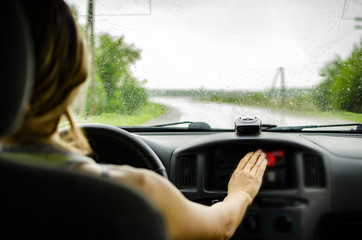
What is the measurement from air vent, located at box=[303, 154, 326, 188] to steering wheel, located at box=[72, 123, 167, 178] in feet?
4.33

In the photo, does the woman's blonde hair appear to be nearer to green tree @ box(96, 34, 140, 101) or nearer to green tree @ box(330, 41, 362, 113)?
green tree @ box(96, 34, 140, 101)

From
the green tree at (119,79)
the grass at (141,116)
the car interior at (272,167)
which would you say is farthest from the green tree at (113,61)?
the car interior at (272,167)

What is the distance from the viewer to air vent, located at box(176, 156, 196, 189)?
313 centimetres

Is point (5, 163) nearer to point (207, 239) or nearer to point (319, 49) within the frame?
point (207, 239)

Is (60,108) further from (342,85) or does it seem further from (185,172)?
(342,85)

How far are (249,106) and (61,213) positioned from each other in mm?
2708

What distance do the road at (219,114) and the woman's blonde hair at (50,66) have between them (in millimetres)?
2329

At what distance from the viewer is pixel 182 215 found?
1246 mm

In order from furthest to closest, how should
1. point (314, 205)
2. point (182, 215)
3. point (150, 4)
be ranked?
point (150, 4) → point (314, 205) → point (182, 215)

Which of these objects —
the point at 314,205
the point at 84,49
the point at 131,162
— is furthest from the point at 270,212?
the point at 84,49

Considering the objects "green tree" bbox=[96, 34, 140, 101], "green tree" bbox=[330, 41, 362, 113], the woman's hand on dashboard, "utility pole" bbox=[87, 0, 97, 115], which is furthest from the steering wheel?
"green tree" bbox=[330, 41, 362, 113]

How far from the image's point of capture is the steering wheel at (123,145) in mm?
2296

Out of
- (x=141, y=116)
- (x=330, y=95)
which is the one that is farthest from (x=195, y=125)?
(x=330, y=95)

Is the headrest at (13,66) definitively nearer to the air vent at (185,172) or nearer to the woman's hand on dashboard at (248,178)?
the woman's hand on dashboard at (248,178)
